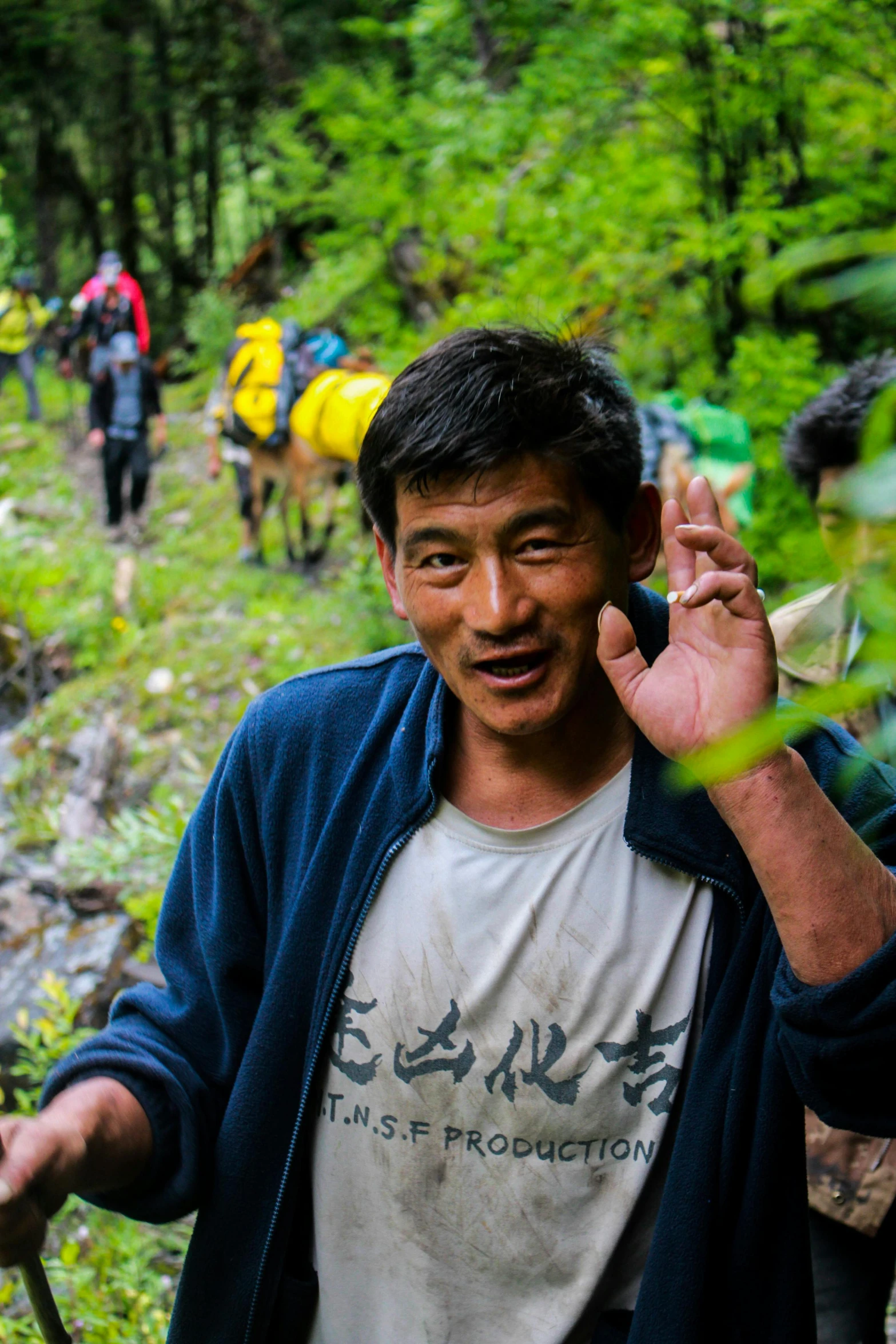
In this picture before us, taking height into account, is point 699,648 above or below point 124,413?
above

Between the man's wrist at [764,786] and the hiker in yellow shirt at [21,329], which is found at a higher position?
the hiker in yellow shirt at [21,329]

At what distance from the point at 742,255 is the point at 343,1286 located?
20.7 ft

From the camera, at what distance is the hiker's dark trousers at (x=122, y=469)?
1140 centimetres

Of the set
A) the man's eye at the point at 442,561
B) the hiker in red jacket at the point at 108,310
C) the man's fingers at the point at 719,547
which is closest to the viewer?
the man's fingers at the point at 719,547

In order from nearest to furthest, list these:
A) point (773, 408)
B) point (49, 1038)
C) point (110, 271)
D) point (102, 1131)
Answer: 1. point (102, 1131)
2. point (49, 1038)
3. point (773, 408)
4. point (110, 271)

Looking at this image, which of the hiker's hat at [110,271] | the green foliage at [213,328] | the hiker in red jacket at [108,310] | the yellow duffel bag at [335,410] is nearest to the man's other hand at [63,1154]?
the yellow duffel bag at [335,410]

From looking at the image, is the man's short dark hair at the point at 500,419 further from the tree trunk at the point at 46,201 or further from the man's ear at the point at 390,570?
the tree trunk at the point at 46,201

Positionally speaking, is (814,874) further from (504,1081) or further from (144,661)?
(144,661)

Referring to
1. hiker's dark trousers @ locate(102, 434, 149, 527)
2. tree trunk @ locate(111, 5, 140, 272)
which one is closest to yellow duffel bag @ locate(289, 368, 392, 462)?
hiker's dark trousers @ locate(102, 434, 149, 527)

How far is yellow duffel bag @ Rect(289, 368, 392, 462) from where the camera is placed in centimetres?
750

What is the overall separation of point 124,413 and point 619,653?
10635 millimetres

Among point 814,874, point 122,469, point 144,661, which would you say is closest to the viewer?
point 814,874

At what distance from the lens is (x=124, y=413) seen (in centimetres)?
1126

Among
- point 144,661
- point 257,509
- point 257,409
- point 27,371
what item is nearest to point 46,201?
point 27,371
